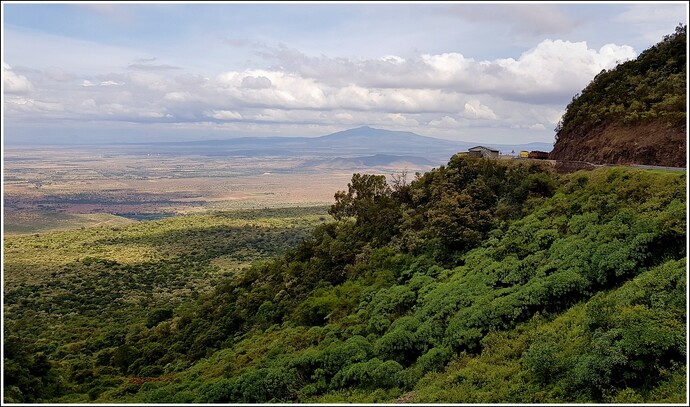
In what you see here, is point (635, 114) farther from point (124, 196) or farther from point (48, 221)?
point (124, 196)

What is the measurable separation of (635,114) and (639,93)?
A: 7.31ft

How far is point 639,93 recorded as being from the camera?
20562mm

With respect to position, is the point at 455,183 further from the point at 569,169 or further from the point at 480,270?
the point at 480,270

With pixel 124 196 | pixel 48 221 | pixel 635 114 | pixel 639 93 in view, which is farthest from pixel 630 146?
pixel 124 196

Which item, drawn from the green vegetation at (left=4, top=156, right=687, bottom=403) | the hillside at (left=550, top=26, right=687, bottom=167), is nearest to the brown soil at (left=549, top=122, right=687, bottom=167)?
the hillside at (left=550, top=26, right=687, bottom=167)

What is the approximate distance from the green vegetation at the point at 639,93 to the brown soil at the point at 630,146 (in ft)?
1.04

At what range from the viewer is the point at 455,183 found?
72.9 feet

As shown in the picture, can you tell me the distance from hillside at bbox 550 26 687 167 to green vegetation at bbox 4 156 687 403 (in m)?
2.10

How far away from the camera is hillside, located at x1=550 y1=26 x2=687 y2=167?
58.1 feet

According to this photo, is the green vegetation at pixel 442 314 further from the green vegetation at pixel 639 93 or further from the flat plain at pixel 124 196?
the flat plain at pixel 124 196

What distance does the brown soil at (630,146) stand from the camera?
17250 mm

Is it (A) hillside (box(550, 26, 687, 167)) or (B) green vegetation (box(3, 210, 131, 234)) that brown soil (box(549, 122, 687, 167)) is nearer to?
Result: (A) hillside (box(550, 26, 687, 167))

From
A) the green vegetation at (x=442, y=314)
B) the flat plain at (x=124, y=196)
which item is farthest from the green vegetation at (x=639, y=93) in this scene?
the flat plain at (x=124, y=196)

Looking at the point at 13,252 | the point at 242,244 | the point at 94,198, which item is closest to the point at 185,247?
the point at 242,244
